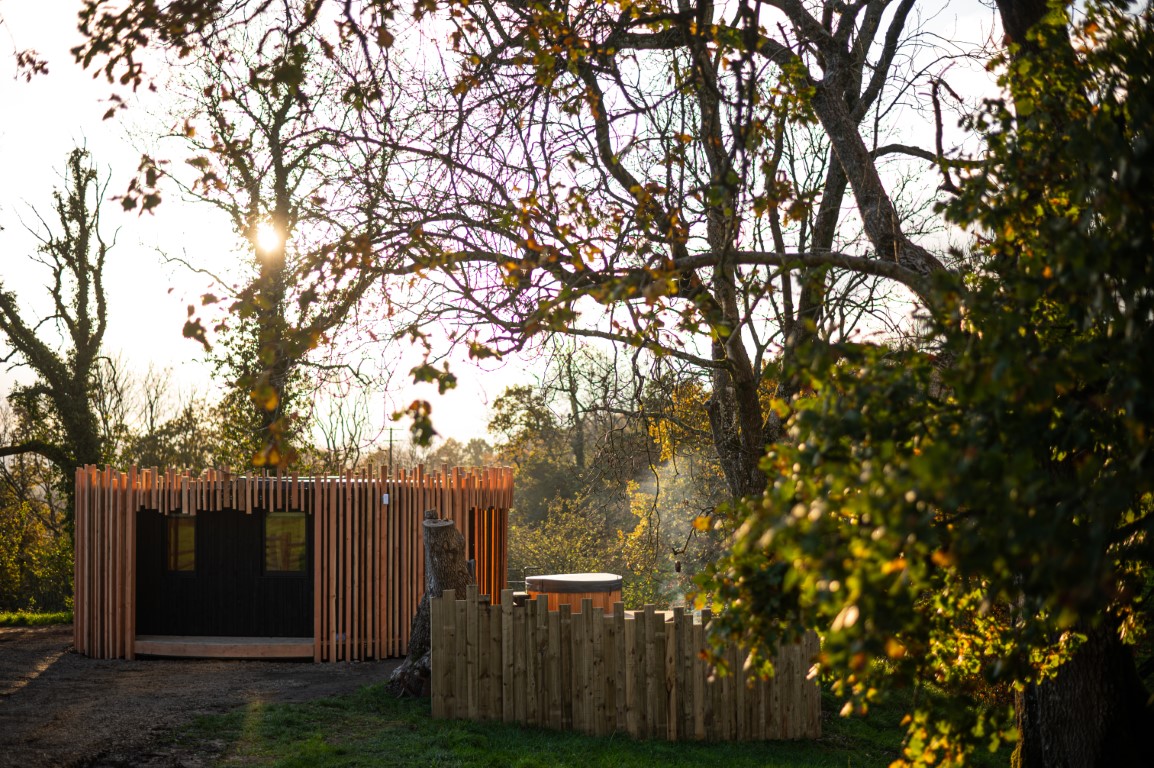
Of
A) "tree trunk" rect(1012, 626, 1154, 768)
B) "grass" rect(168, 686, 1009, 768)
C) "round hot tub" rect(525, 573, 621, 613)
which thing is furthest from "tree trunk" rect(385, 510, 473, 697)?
"tree trunk" rect(1012, 626, 1154, 768)

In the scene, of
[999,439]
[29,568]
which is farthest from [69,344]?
[999,439]

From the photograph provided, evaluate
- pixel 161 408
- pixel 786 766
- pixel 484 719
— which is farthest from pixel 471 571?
pixel 161 408

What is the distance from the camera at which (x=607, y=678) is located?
825 centimetres

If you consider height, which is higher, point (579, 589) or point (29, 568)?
point (579, 589)

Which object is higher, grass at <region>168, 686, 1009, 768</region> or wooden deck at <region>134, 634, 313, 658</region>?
grass at <region>168, 686, 1009, 768</region>

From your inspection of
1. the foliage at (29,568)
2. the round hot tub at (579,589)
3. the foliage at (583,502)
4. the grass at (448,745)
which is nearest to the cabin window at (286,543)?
the round hot tub at (579,589)

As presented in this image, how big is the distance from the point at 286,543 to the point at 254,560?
0.48 m

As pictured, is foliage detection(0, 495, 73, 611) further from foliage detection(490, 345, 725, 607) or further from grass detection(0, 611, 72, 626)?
foliage detection(490, 345, 725, 607)

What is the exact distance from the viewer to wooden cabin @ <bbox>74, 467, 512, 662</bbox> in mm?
12508

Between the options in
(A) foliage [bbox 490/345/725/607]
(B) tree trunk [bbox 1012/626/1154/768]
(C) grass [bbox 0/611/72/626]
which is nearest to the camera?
(B) tree trunk [bbox 1012/626/1154/768]

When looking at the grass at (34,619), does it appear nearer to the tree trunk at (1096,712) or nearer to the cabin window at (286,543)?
the cabin window at (286,543)

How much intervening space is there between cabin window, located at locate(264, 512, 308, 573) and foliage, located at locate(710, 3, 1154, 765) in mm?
10420

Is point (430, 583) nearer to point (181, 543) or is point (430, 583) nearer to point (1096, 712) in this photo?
point (181, 543)

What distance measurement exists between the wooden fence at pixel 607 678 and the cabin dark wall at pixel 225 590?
A: 17.2 feet
